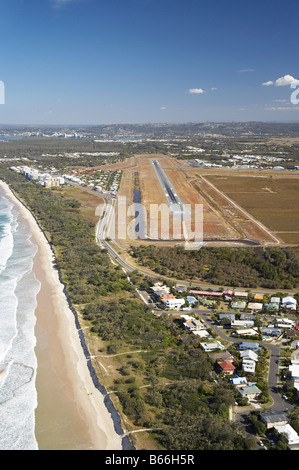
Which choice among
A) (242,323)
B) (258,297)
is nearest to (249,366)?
(242,323)

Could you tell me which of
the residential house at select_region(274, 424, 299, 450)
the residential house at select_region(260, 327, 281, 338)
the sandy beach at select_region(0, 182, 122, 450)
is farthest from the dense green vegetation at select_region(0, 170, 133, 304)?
the residential house at select_region(274, 424, 299, 450)

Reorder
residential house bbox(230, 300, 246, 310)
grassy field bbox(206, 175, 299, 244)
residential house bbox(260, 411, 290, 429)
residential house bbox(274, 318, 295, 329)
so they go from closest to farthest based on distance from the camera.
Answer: residential house bbox(260, 411, 290, 429), residential house bbox(274, 318, 295, 329), residential house bbox(230, 300, 246, 310), grassy field bbox(206, 175, 299, 244)

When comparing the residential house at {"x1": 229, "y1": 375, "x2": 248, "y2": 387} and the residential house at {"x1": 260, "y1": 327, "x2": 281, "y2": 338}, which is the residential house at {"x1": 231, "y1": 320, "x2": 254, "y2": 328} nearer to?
the residential house at {"x1": 260, "y1": 327, "x2": 281, "y2": 338}

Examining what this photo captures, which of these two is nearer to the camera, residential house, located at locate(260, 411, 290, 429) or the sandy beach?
the sandy beach

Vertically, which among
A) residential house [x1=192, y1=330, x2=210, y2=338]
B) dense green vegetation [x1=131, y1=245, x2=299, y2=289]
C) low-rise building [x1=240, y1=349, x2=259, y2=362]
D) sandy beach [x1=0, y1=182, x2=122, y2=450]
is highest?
dense green vegetation [x1=131, y1=245, x2=299, y2=289]
